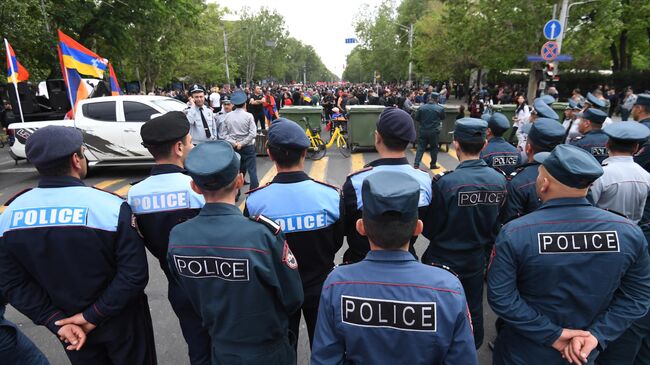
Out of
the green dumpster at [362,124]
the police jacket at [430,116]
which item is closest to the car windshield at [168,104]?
the green dumpster at [362,124]

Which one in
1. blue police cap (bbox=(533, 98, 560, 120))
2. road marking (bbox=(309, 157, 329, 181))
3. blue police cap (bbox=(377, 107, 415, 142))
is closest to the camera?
blue police cap (bbox=(377, 107, 415, 142))

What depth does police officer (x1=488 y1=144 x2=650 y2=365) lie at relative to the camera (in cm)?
188

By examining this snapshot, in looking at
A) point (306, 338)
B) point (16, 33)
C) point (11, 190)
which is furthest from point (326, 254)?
point (16, 33)

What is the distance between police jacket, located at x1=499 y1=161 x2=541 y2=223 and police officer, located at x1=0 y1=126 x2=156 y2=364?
2817 millimetres

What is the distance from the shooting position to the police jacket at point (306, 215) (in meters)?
2.38

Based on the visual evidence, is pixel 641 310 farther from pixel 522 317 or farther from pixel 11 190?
pixel 11 190

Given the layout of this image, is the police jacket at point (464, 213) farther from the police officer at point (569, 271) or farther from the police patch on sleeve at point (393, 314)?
the police patch on sleeve at point (393, 314)

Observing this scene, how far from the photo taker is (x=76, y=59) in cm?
835

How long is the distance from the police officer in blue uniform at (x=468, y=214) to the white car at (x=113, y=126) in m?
8.22

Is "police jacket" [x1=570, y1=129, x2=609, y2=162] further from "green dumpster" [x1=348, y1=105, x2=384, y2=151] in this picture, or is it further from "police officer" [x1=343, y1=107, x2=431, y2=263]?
"green dumpster" [x1=348, y1=105, x2=384, y2=151]

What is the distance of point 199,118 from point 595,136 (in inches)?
246

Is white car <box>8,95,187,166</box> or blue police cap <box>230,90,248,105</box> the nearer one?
blue police cap <box>230,90,248,105</box>

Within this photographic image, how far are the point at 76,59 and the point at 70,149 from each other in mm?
7738

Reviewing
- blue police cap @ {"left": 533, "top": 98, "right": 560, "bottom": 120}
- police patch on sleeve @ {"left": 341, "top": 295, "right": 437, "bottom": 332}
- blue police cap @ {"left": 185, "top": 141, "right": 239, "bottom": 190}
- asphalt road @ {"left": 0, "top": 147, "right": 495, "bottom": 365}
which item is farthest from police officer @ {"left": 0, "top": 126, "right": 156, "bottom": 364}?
blue police cap @ {"left": 533, "top": 98, "right": 560, "bottom": 120}
